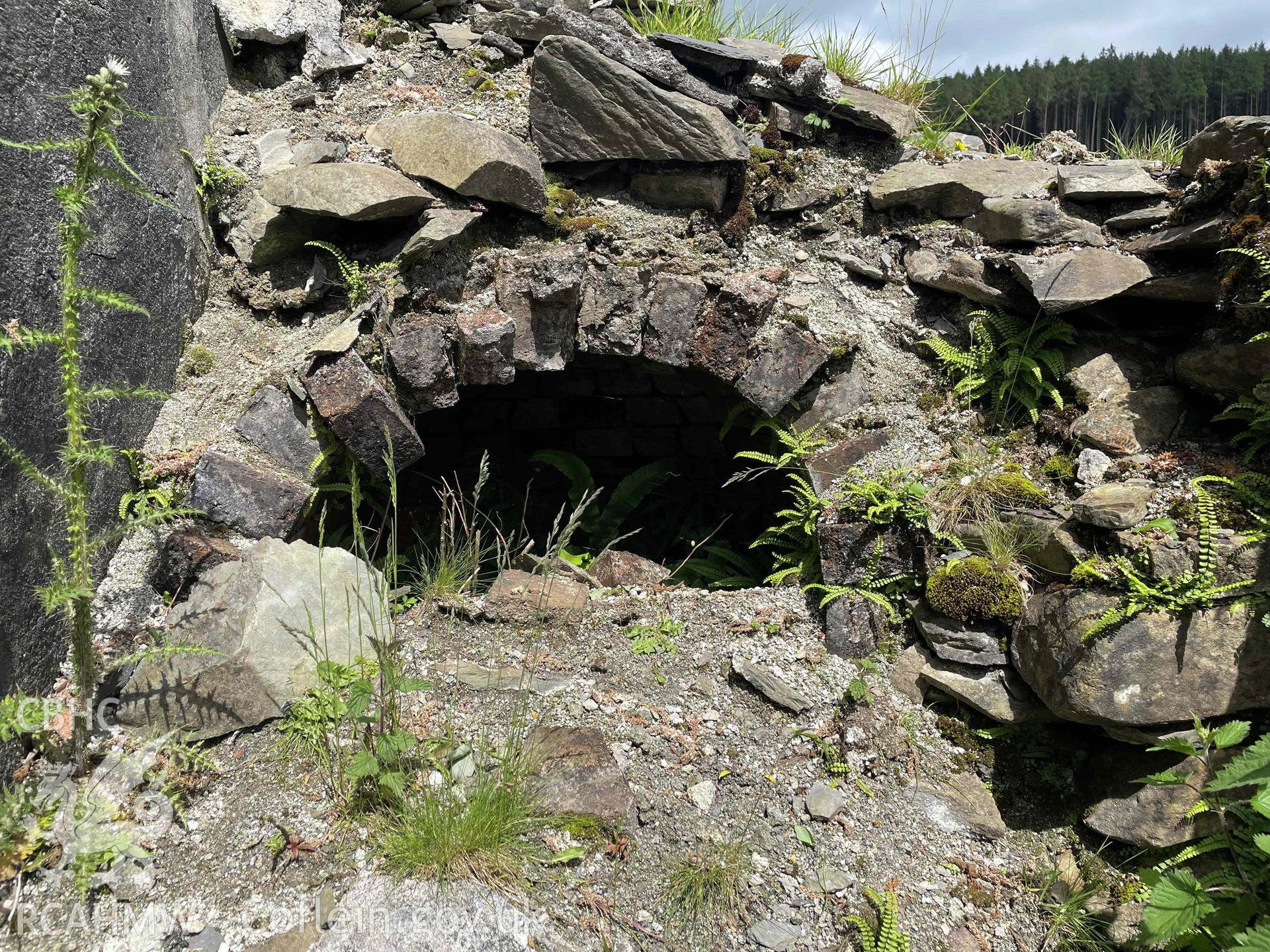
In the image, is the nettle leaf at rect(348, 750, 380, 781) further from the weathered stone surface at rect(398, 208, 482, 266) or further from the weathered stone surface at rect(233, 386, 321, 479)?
the weathered stone surface at rect(398, 208, 482, 266)

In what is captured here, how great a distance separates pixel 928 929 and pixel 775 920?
0.59 meters

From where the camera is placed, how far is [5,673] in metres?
2.72

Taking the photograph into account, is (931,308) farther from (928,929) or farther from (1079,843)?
(928,929)

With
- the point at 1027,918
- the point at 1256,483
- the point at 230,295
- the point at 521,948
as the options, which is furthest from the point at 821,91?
the point at 521,948

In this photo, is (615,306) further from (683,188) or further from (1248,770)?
(1248,770)

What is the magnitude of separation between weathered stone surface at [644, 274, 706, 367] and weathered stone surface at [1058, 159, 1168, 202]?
2.18m

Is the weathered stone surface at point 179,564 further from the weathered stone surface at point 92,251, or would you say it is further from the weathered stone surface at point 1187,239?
the weathered stone surface at point 1187,239

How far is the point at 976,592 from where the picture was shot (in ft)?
12.3

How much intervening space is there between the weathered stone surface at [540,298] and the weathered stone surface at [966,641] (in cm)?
243

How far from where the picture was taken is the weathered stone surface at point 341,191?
4105 millimetres

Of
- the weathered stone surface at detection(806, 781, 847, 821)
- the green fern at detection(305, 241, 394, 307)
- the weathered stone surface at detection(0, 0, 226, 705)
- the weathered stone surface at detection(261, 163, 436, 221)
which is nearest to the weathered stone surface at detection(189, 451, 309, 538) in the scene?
the weathered stone surface at detection(0, 0, 226, 705)

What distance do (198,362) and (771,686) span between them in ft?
10.6

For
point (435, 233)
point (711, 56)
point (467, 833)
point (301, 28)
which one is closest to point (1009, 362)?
point (711, 56)

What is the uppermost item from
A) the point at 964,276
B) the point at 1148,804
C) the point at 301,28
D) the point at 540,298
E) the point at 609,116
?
the point at 301,28
